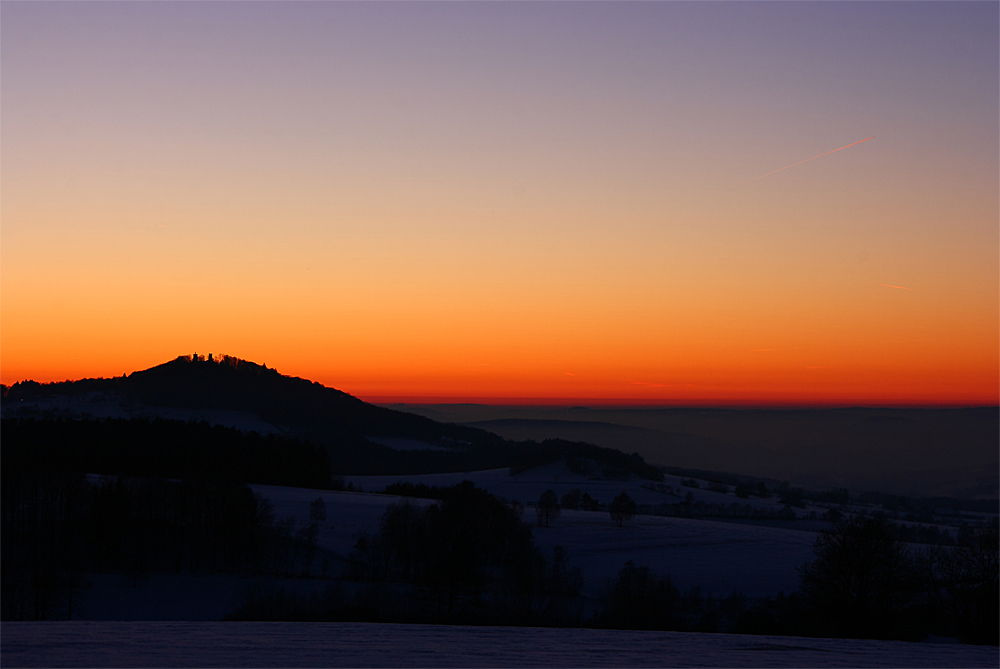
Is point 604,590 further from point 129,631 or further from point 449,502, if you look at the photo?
point 129,631

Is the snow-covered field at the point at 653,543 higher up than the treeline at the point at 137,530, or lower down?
lower down

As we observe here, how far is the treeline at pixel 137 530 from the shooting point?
55.1 metres

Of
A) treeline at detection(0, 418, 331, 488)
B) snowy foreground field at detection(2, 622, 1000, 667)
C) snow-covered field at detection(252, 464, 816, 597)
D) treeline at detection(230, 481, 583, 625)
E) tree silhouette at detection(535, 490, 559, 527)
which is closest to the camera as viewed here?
snowy foreground field at detection(2, 622, 1000, 667)

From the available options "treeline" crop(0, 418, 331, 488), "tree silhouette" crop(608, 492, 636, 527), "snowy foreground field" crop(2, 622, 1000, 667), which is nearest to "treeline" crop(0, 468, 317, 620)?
"treeline" crop(0, 418, 331, 488)

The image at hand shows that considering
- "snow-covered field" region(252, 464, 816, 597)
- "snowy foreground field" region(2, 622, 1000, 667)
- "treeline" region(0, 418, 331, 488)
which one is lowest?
"snow-covered field" region(252, 464, 816, 597)

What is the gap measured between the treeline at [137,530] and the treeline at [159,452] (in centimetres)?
614

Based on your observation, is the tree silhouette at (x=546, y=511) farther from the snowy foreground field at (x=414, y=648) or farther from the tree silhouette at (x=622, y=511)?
the snowy foreground field at (x=414, y=648)

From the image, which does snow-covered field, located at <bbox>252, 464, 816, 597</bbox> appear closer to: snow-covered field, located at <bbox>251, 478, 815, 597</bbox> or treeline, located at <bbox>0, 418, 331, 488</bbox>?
snow-covered field, located at <bbox>251, 478, 815, 597</bbox>

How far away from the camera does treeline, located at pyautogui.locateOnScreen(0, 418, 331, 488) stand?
7656 centimetres

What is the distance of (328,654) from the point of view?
6.28m

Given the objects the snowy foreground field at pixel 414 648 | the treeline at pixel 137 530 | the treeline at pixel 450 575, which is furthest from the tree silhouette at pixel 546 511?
the snowy foreground field at pixel 414 648

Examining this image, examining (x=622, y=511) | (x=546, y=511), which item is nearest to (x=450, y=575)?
(x=546, y=511)

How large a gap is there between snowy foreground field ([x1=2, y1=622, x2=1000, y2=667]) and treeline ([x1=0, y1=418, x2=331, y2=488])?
235 ft

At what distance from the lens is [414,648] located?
6.73 m
